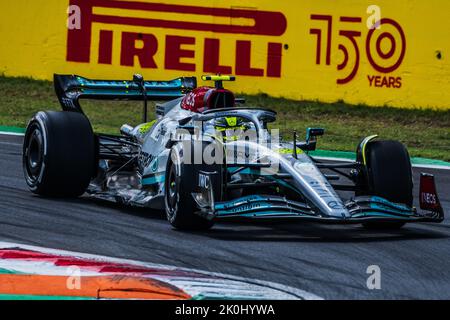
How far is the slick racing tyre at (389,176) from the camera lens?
30.2ft

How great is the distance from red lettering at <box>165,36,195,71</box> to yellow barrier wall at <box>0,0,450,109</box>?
2 cm

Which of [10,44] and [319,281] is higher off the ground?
[10,44]

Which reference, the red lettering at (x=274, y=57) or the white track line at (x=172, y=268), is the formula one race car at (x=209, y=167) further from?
the red lettering at (x=274, y=57)

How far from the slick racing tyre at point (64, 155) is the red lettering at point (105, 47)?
705cm

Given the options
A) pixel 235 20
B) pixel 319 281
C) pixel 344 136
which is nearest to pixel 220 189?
pixel 319 281

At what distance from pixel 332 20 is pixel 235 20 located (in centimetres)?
148

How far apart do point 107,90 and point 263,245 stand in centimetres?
364

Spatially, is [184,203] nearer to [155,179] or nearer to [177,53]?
[155,179]

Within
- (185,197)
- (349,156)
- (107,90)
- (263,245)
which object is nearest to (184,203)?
(185,197)

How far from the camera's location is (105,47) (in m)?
17.3

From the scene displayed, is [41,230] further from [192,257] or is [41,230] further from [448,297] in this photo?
[448,297]

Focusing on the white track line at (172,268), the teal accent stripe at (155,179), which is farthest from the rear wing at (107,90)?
the white track line at (172,268)

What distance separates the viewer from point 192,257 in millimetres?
7543

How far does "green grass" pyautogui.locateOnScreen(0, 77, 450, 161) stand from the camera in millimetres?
16342
